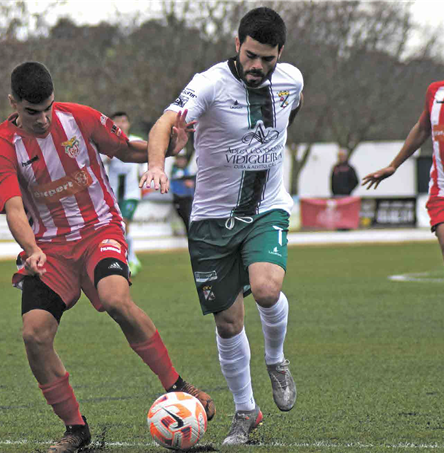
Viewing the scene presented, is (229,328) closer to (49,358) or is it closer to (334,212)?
(49,358)

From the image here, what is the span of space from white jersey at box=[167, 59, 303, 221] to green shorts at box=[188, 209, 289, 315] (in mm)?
73

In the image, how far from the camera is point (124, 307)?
4898mm

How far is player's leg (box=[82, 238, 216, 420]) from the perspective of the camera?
193 inches

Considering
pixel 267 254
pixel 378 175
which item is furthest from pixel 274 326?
pixel 378 175

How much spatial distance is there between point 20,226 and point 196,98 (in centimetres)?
119

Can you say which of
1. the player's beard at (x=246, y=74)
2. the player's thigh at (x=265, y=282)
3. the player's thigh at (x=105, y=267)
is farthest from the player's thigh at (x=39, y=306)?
the player's beard at (x=246, y=74)

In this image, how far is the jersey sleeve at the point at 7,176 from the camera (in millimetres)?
4930

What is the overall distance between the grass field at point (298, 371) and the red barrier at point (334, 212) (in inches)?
529

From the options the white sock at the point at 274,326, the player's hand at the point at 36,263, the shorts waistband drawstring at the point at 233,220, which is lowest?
the white sock at the point at 274,326

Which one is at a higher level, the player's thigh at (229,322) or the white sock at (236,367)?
the player's thigh at (229,322)

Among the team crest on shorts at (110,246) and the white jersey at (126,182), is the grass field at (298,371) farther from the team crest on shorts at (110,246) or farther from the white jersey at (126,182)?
the white jersey at (126,182)

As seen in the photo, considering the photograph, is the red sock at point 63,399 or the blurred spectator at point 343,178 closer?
the red sock at point 63,399

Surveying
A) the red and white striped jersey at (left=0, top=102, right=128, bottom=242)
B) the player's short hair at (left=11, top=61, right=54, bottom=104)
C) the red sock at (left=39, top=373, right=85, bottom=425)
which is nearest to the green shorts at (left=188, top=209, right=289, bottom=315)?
the red and white striped jersey at (left=0, top=102, right=128, bottom=242)

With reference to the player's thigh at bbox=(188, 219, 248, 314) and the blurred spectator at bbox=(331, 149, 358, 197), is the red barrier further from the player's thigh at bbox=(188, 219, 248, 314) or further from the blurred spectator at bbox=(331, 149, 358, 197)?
the player's thigh at bbox=(188, 219, 248, 314)
